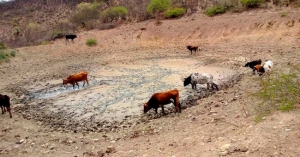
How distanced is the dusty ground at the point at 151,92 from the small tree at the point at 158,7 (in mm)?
1777

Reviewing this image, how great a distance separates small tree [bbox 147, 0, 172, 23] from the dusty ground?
1.78 meters

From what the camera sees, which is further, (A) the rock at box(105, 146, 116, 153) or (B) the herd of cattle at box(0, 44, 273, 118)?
(B) the herd of cattle at box(0, 44, 273, 118)

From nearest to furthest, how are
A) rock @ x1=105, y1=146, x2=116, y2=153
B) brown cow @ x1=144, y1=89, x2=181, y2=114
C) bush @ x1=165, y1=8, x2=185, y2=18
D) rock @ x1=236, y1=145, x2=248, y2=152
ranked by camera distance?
rock @ x1=236, y1=145, x2=248, y2=152 → rock @ x1=105, y1=146, x2=116, y2=153 → brown cow @ x1=144, y1=89, x2=181, y2=114 → bush @ x1=165, y1=8, x2=185, y2=18

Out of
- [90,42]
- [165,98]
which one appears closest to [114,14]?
[90,42]

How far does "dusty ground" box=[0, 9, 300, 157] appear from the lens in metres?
8.97

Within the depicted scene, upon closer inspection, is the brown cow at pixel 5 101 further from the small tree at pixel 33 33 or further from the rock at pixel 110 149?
the small tree at pixel 33 33

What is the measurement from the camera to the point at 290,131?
8125 mm

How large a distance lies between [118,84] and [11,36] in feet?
93.3

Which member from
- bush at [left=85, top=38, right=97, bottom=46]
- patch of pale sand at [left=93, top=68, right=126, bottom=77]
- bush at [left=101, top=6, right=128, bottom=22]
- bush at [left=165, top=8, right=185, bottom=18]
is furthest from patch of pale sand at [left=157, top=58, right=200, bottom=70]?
bush at [left=101, top=6, right=128, bottom=22]

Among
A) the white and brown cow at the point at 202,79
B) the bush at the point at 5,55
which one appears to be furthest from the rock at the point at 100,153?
the bush at the point at 5,55

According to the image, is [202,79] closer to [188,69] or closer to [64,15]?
[188,69]

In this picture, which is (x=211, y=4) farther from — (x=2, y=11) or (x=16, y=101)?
(x=2, y=11)

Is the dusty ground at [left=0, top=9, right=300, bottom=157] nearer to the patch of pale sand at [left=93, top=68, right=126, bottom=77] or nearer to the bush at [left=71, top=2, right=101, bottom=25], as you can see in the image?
the patch of pale sand at [left=93, top=68, right=126, bottom=77]

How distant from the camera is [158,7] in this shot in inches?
1325
